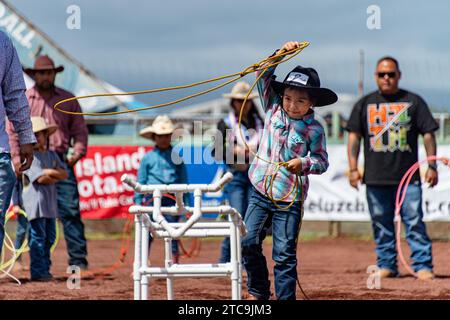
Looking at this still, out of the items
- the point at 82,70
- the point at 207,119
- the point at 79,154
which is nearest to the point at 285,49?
the point at 79,154

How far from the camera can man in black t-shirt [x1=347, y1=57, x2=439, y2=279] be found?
1045cm

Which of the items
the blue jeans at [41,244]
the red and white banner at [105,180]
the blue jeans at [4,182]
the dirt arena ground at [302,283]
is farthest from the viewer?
the red and white banner at [105,180]

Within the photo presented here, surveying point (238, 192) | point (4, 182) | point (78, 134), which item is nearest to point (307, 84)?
point (4, 182)

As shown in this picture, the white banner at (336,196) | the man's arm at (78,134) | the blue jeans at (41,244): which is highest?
the man's arm at (78,134)

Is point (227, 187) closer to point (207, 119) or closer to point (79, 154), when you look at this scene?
point (79, 154)

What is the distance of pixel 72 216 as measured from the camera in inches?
418

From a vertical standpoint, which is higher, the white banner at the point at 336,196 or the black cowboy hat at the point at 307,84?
the black cowboy hat at the point at 307,84

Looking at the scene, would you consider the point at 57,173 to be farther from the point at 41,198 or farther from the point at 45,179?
the point at 41,198

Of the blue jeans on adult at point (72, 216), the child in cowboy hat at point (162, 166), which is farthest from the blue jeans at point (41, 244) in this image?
the child in cowboy hat at point (162, 166)

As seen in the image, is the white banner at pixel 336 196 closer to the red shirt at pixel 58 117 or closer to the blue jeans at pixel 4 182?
the red shirt at pixel 58 117

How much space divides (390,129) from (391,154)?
290mm

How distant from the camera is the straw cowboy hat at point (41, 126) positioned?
990cm

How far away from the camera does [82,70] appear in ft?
75.7

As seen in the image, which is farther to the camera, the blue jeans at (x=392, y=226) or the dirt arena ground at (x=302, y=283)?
the blue jeans at (x=392, y=226)
